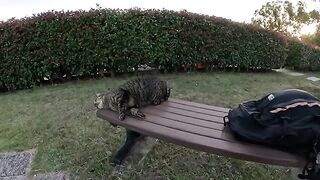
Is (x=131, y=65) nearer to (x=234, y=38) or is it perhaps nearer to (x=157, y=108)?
(x=234, y=38)

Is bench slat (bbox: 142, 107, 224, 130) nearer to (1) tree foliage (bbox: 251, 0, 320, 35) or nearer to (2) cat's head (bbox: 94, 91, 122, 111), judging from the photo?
Answer: (2) cat's head (bbox: 94, 91, 122, 111)

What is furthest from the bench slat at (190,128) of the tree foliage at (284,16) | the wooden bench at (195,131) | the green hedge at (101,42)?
the tree foliage at (284,16)

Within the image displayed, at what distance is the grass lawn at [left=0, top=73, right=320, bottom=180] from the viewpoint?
111 inches

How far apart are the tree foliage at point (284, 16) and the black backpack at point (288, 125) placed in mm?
13460

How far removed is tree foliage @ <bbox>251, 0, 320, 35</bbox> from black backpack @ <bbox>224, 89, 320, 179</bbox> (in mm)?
13460

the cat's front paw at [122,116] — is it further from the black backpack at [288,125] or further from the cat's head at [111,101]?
the black backpack at [288,125]

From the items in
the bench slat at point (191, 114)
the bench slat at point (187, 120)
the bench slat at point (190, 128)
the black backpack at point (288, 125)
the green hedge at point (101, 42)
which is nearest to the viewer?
the black backpack at point (288, 125)

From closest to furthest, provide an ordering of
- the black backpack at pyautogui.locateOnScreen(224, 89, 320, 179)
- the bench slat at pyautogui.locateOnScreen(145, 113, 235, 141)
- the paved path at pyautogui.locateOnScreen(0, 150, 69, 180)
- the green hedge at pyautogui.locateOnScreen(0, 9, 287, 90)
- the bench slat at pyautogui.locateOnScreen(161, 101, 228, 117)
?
the black backpack at pyautogui.locateOnScreen(224, 89, 320, 179)
the bench slat at pyautogui.locateOnScreen(145, 113, 235, 141)
the bench slat at pyautogui.locateOnScreen(161, 101, 228, 117)
the paved path at pyautogui.locateOnScreen(0, 150, 69, 180)
the green hedge at pyautogui.locateOnScreen(0, 9, 287, 90)

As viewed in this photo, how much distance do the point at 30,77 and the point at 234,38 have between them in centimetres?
420

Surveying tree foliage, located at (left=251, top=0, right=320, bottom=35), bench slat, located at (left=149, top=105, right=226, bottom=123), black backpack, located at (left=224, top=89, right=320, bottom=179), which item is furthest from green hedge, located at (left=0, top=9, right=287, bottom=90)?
tree foliage, located at (left=251, top=0, right=320, bottom=35)

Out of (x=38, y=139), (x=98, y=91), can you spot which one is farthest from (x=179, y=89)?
(x=38, y=139)

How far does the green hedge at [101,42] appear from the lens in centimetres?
571

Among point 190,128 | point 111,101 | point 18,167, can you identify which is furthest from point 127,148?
point 18,167

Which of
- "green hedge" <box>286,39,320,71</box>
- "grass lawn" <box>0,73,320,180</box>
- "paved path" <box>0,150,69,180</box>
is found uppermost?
"green hedge" <box>286,39,320,71</box>
